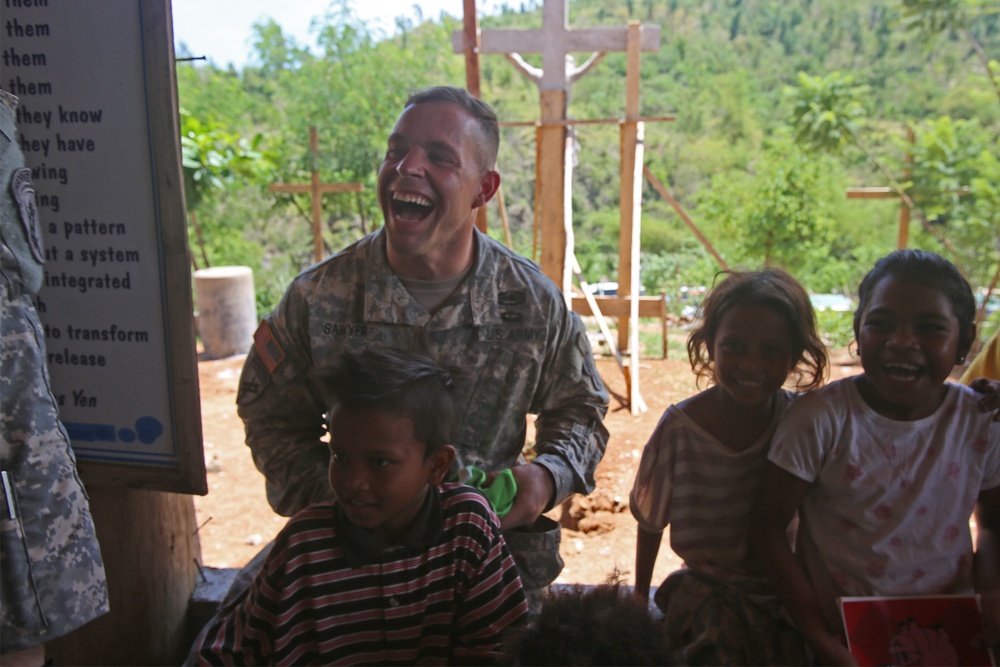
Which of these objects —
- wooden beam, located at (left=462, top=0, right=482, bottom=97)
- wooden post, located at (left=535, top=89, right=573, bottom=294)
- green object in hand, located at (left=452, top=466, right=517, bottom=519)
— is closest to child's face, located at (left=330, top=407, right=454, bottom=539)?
green object in hand, located at (left=452, top=466, right=517, bottom=519)

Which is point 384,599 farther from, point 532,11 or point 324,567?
point 532,11

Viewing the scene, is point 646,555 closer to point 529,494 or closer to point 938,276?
point 529,494

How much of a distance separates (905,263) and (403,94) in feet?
38.3

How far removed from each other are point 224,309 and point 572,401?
339 inches

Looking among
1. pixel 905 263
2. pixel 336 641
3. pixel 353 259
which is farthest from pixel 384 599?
pixel 905 263

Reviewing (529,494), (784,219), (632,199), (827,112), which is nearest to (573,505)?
(529,494)

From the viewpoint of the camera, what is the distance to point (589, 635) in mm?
1182

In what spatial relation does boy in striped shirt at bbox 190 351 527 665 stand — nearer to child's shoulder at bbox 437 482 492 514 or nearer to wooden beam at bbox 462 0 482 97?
child's shoulder at bbox 437 482 492 514

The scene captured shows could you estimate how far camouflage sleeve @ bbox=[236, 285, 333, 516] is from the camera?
1.97 meters

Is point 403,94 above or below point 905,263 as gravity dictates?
above

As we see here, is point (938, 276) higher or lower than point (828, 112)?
lower

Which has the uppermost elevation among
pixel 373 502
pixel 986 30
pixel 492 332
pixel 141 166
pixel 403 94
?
pixel 986 30

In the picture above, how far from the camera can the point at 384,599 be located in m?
1.58

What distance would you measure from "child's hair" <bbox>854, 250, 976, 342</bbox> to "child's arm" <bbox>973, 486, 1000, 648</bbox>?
43cm
